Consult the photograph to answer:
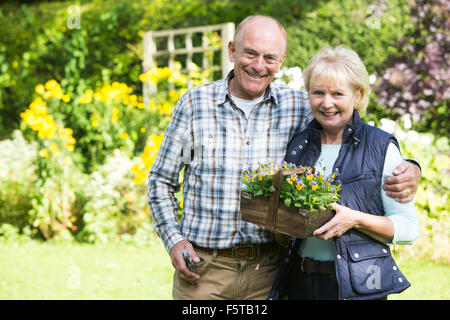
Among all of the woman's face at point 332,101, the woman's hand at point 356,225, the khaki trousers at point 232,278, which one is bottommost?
the khaki trousers at point 232,278

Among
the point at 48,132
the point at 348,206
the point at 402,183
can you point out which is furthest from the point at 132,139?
the point at 402,183

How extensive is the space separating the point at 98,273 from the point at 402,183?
10.8 feet

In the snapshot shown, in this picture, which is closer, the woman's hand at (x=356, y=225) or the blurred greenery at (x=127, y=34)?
the woman's hand at (x=356, y=225)

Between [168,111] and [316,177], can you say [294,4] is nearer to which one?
[168,111]

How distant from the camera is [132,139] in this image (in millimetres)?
5969

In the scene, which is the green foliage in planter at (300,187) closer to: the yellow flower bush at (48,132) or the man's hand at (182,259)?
the man's hand at (182,259)

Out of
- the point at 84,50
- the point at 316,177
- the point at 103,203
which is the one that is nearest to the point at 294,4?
the point at 84,50

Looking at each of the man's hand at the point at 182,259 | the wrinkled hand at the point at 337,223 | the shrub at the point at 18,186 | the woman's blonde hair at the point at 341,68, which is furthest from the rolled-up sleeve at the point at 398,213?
the shrub at the point at 18,186

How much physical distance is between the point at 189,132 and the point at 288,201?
2.35ft

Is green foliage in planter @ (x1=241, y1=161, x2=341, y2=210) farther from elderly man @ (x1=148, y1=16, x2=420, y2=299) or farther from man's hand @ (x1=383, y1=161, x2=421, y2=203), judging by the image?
elderly man @ (x1=148, y1=16, x2=420, y2=299)

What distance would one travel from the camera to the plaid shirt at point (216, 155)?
2.19 metres

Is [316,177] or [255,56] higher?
[255,56]

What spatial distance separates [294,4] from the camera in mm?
7004

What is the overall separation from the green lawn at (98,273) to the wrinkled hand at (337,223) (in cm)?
219
